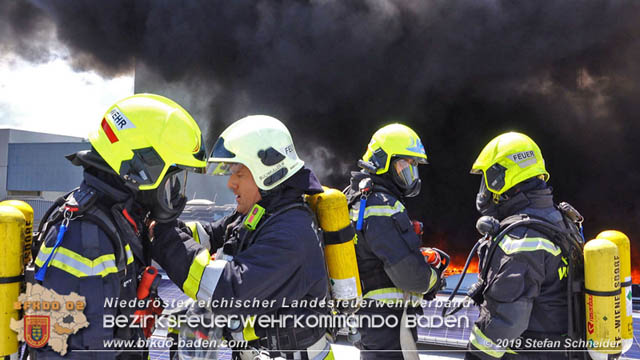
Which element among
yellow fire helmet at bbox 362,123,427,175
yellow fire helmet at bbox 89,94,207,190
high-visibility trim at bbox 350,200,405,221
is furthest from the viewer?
yellow fire helmet at bbox 362,123,427,175

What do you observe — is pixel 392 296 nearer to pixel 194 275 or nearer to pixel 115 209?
pixel 194 275

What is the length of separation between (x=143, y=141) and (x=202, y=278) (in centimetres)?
77

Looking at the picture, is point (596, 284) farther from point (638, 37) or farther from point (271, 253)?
point (638, 37)

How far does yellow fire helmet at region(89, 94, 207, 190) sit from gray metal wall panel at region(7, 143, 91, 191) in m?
20.6

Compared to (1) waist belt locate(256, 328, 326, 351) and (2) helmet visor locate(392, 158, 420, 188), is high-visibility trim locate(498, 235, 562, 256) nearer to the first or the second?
(2) helmet visor locate(392, 158, 420, 188)

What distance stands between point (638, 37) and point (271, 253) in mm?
13875

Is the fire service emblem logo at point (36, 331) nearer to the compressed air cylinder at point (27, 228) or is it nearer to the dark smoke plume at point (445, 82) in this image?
the compressed air cylinder at point (27, 228)

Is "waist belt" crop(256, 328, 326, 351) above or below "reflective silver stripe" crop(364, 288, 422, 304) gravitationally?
below

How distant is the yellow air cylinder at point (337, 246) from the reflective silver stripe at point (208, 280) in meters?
0.85

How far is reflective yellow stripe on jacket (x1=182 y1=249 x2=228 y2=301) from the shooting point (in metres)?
2.02

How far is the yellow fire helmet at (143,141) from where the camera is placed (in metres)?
2.05

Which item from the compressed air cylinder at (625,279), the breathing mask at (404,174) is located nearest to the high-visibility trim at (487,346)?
the compressed air cylinder at (625,279)

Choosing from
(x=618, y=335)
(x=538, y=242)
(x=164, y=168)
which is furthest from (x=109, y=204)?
(x=618, y=335)

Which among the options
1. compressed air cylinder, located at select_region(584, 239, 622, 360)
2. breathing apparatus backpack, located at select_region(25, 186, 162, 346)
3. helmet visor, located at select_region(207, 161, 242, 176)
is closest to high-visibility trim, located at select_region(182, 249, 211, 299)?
breathing apparatus backpack, located at select_region(25, 186, 162, 346)
